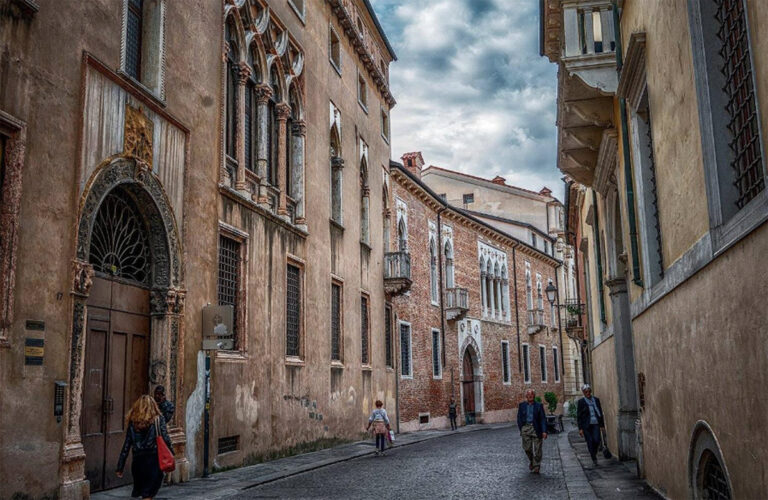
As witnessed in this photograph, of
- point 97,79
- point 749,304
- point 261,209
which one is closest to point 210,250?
point 261,209

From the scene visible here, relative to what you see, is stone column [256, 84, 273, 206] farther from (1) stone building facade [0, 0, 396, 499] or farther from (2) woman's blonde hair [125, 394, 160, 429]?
(2) woman's blonde hair [125, 394, 160, 429]

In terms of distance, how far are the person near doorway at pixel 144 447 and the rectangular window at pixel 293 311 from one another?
8373mm

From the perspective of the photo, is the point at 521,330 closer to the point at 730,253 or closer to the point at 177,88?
the point at 177,88

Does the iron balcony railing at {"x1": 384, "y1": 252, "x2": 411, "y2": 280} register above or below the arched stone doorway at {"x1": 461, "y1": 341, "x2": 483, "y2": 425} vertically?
above

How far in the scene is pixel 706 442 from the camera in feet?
22.1

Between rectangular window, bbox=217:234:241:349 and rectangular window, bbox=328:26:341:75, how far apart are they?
28.5 feet

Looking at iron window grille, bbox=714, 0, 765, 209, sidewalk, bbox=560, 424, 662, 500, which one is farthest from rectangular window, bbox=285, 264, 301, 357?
iron window grille, bbox=714, 0, 765, 209

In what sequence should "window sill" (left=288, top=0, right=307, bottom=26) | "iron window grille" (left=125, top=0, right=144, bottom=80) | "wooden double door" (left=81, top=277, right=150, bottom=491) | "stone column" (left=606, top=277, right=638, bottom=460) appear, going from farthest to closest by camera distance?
"window sill" (left=288, top=0, right=307, bottom=26) → "stone column" (left=606, top=277, right=638, bottom=460) → "iron window grille" (left=125, top=0, right=144, bottom=80) → "wooden double door" (left=81, top=277, right=150, bottom=491)

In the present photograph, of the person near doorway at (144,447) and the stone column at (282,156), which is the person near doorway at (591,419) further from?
the person near doorway at (144,447)

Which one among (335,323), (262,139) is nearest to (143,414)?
(262,139)

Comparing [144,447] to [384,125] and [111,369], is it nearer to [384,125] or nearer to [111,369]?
[111,369]

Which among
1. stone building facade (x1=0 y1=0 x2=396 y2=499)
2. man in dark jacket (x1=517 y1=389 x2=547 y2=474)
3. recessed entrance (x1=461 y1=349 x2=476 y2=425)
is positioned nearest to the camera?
stone building facade (x1=0 y1=0 x2=396 y2=499)

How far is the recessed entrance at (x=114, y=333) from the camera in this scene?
34.2 feet

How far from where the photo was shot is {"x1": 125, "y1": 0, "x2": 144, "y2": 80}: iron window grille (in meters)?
11.7
